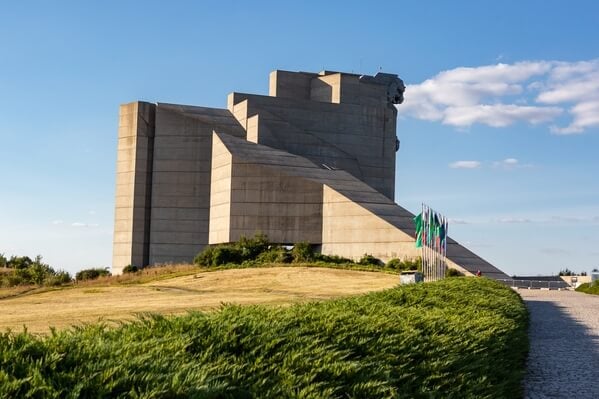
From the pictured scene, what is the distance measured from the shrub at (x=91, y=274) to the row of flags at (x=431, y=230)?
75.1 ft

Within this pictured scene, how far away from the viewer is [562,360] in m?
14.0

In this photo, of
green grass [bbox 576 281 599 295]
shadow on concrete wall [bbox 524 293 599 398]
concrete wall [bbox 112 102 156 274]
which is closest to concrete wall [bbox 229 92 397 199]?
concrete wall [bbox 112 102 156 274]

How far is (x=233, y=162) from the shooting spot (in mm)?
52594

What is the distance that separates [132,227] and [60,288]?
76.3 ft

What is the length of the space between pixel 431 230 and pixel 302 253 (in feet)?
38.9

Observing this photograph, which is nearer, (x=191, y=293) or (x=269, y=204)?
(x=191, y=293)

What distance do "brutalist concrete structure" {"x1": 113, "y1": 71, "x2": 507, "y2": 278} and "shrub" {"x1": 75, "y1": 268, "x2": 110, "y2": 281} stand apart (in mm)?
8753

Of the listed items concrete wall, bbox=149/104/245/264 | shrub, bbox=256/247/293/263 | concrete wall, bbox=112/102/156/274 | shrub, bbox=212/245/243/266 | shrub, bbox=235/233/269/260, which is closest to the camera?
shrub, bbox=256/247/293/263

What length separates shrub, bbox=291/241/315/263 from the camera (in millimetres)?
46438

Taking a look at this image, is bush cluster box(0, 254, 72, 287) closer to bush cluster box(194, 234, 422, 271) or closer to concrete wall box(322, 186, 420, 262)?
bush cluster box(194, 234, 422, 271)

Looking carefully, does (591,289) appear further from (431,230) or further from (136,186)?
(136,186)

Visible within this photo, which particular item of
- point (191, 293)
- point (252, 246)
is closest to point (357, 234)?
point (252, 246)

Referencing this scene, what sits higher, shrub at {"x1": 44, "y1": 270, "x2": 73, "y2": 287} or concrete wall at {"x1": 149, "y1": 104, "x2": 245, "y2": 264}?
concrete wall at {"x1": 149, "y1": 104, "x2": 245, "y2": 264}

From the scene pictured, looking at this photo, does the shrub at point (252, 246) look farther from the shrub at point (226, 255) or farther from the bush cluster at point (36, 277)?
the bush cluster at point (36, 277)
